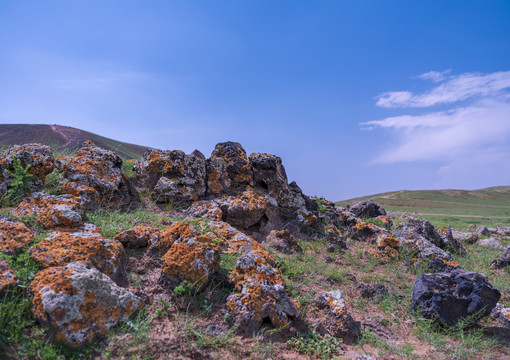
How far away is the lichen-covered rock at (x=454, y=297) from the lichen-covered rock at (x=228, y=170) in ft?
16.2

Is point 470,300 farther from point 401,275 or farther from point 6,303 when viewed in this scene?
point 6,303

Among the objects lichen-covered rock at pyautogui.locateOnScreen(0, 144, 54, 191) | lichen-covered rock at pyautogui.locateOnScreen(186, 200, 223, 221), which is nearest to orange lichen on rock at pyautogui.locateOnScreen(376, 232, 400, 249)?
lichen-covered rock at pyautogui.locateOnScreen(186, 200, 223, 221)

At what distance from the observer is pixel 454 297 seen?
4973 millimetres

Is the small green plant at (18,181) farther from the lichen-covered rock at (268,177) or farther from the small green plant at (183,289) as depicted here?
the lichen-covered rock at (268,177)

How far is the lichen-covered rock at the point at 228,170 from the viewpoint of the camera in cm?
822

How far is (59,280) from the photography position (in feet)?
10.5

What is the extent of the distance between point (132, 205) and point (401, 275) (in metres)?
6.73

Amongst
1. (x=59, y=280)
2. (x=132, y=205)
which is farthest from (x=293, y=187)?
(x=59, y=280)

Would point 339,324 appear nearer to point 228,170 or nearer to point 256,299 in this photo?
point 256,299

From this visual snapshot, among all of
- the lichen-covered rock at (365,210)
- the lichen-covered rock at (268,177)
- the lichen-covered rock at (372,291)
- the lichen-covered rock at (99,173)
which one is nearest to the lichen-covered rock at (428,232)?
the lichen-covered rock at (365,210)

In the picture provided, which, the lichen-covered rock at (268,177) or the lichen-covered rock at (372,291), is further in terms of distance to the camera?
the lichen-covered rock at (268,177)

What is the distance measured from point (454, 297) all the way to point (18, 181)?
27.2 feet

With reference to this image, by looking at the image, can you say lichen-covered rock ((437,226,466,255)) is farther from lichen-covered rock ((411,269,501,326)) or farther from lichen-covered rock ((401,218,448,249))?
lichen-covered rock ((411,269,501,326))

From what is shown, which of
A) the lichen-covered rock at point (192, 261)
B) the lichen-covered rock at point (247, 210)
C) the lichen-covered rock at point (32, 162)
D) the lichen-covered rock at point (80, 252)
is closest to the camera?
the lichen-covered rock at point (80, 252)
